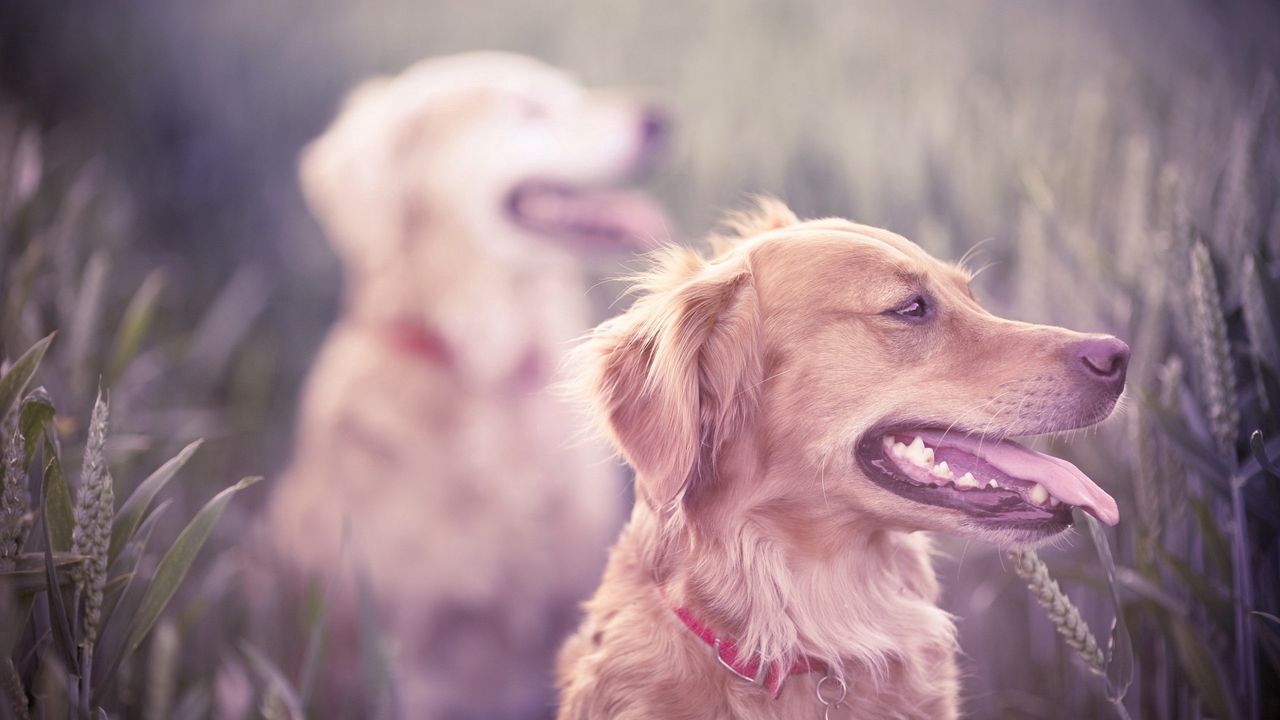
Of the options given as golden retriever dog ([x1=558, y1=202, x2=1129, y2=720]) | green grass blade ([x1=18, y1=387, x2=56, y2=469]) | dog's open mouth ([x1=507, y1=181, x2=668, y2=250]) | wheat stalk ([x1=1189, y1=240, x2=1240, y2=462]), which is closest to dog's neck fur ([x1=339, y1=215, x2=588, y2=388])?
dog's open mouth ([x1=507, y1=181, x2=668, y2=250])

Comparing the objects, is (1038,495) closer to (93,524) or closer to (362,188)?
(93,524)

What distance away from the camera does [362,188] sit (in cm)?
352

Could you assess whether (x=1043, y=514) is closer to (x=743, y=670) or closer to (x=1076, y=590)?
(x=743, y=670)

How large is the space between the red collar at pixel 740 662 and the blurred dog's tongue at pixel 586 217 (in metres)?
2.26

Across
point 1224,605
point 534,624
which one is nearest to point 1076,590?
point 1224,605

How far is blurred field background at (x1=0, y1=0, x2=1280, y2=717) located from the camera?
6.09ft

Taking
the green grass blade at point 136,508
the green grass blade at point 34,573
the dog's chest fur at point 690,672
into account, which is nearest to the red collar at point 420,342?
the dog's chest fur at point 690,672

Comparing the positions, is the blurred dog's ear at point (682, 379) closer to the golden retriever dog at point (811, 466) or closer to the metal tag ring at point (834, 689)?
the golden retriever dog at point (811, 466)

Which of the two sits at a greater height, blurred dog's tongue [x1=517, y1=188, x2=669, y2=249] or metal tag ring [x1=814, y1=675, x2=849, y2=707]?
blurred dog's tongue [x1=517, y1=188, x2=669, y2=249]

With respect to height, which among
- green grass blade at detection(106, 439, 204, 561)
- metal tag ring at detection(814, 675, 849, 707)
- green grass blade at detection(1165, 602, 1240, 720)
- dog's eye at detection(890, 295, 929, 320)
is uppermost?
dog's eye at detection(890, 295, 929, 320)

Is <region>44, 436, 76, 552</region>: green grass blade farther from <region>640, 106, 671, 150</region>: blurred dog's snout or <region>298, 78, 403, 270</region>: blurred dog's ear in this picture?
<region>640, 106, 671, 150</region>: blurred dog's snout

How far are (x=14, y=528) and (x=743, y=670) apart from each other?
120cm

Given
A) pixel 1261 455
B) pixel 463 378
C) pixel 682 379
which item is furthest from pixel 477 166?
pixel 1261 455

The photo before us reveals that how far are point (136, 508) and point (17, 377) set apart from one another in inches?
11.1
